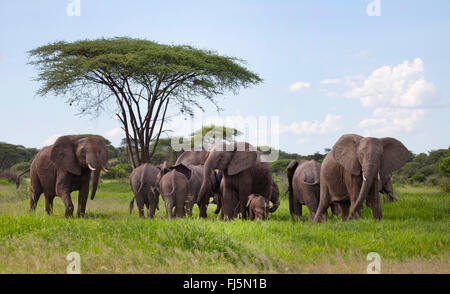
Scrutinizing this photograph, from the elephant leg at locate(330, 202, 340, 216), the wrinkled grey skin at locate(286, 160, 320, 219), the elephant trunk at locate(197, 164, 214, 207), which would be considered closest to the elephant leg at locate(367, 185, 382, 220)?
the wrinkled grey skin at locate(286, 160, 320, 219)

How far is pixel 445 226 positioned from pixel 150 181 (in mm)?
7500

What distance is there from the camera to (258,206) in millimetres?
12422

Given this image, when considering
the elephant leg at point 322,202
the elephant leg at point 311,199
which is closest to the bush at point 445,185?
the elephant leg at point 311,199

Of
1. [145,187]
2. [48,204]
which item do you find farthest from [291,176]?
[48,204]

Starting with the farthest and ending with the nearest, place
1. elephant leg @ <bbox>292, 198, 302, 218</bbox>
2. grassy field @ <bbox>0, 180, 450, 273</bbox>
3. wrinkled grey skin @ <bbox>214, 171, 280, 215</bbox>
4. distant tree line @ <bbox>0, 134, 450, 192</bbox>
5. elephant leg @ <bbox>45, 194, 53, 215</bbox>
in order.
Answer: distant tree line @ <bbox>0, 134, 450, 192</bbox> → elephant leg @ <bbox>45, 194, 53, 215</bbox> → elephant leg @ <bbox>292, 198, 302, 218</bbox> → wrinkled grey skin @ <bbox>214, 171, 280, 215</bbox> → grassy field @ <bbox>0, 180, 450, 273</bbox>

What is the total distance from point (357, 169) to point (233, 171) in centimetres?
310

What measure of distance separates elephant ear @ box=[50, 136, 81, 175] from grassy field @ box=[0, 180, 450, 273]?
240cm

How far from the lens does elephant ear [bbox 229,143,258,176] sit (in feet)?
42.3

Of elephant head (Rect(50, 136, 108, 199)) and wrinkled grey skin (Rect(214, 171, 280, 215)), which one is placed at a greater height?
elephant head (Rect(50, 136, 108, 199))

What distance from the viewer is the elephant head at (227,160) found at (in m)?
12.8

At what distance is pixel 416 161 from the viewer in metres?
49.4

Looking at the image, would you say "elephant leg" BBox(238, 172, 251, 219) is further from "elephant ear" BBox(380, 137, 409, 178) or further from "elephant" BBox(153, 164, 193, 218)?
"elephant ear" BBox(380, 137, 409, 178)
